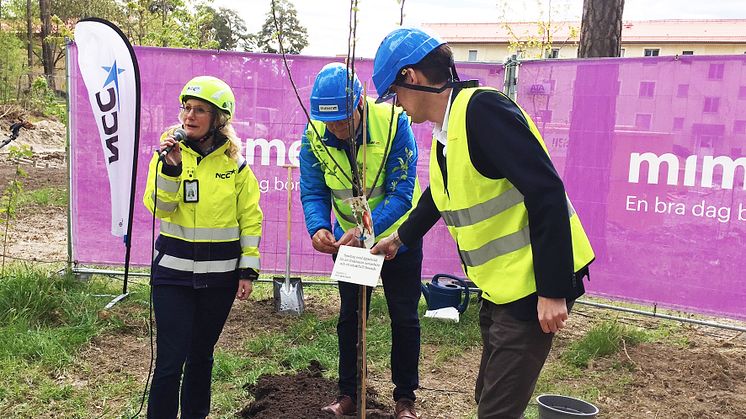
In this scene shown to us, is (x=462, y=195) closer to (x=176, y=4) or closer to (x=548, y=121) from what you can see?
(x=548, y=121)

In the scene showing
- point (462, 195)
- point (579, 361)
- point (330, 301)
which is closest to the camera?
point (462, 195)

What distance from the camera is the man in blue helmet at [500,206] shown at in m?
1.92

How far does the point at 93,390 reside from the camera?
13.1ft

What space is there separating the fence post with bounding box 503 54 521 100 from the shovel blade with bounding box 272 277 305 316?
266cm

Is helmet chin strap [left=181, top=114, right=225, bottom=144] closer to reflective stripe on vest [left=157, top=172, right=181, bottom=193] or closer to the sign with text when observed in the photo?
reflective stripe on vest [left=157, top=172, right=181, bottom=193]

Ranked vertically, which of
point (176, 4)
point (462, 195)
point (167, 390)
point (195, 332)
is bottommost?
point (167, 390)

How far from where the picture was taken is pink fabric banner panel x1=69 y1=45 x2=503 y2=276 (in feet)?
18.6

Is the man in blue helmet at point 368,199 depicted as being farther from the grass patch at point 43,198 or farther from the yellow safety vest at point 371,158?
the grass patch at point 43,198

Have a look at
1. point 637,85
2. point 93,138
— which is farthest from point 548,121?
point 93,138

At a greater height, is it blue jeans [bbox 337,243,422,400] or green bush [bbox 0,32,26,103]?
green bush [bbox 0,32,26,103]

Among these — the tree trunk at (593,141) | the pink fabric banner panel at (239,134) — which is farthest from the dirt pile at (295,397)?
the tree trunk at (593,141)

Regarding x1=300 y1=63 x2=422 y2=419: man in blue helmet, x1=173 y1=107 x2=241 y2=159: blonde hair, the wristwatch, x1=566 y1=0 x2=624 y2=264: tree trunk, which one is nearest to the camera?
the wristwatch

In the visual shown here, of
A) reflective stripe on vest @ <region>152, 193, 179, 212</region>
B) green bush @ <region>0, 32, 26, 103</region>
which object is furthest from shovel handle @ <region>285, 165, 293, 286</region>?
green bush @ <region>0, 32, 26, 103</region>

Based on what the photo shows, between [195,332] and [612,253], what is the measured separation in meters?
3.73
